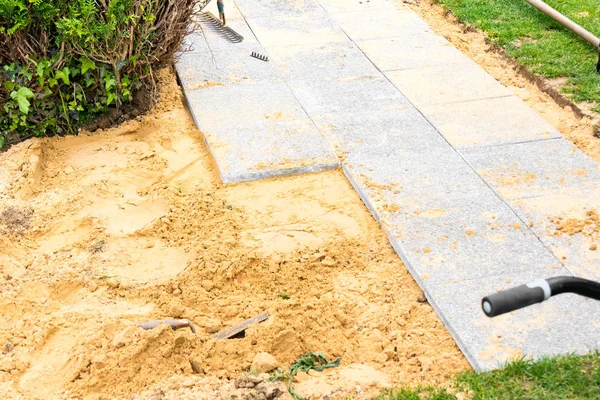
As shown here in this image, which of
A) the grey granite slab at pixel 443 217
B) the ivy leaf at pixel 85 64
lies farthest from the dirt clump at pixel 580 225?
the ivy leaf at pixel 85 64

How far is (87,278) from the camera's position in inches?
185

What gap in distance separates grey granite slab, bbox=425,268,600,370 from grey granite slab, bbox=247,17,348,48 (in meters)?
4.33

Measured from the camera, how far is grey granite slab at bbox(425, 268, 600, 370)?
3.90 meters

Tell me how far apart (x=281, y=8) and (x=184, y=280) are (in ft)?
17.1

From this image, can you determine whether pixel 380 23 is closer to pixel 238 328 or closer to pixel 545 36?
pixel 545 36

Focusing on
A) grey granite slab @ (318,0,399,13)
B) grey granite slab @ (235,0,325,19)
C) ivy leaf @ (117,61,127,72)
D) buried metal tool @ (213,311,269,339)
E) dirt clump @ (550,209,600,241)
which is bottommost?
grey granite slab @ (235,0,325,19)

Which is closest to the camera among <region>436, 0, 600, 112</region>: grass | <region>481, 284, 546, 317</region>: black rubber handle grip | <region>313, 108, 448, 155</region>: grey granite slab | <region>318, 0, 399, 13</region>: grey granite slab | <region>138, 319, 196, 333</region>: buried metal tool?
<region>481, 284, 546, 317</region>: black rubber handle grip

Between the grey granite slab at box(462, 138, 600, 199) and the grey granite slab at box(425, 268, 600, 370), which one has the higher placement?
the grey granite slab at box(425, 268, 600, 370)

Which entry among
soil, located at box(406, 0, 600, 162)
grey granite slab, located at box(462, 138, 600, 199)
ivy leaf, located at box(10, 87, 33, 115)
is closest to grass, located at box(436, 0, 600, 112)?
soil, located at box(406, 0, 600, 162)

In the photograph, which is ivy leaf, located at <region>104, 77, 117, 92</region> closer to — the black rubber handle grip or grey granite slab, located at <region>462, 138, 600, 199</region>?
grey granite slab, located at <region>462, 138, 600, 199</region>

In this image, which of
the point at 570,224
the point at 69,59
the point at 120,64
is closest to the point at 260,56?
the point at 120,64

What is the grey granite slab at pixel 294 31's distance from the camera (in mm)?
8086

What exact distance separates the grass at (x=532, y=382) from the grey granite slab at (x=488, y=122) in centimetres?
251

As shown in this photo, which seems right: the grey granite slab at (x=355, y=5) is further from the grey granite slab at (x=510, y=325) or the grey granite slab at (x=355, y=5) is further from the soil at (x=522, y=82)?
the grey granite slab at (x=510, y=325)
